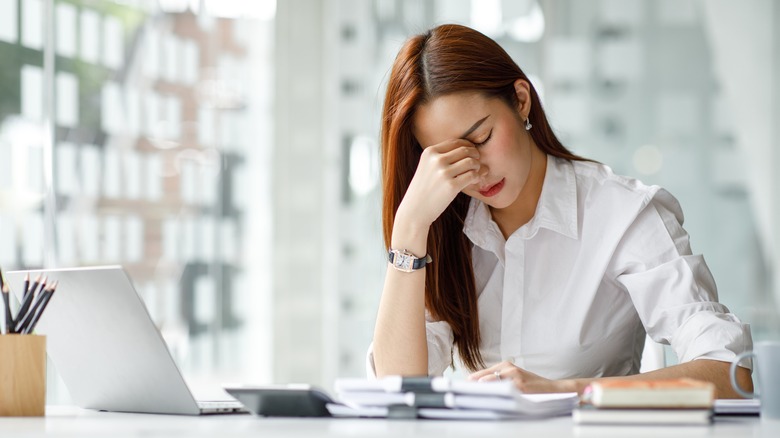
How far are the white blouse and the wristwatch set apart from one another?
0.18 m

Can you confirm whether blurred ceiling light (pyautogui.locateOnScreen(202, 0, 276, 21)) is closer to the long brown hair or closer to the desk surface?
the long brown hair

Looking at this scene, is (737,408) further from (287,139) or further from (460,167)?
(287,139)

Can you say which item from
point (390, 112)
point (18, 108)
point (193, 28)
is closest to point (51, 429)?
point (390, 112)

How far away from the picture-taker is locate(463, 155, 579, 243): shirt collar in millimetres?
1730

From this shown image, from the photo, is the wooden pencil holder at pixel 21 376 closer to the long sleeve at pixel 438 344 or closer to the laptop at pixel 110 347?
the laptop at pixel 110 347

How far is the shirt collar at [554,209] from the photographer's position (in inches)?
68.1

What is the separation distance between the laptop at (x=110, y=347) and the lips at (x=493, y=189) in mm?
630

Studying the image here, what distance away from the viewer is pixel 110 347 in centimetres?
128

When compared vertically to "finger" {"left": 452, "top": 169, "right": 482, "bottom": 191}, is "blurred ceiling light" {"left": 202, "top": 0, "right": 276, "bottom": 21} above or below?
above

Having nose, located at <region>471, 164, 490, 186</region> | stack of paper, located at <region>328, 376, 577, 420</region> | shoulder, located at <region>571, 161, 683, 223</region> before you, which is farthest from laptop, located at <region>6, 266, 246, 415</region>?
shoulder, located at <region>571, 161, 683, 223</region>

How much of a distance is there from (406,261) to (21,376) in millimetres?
669

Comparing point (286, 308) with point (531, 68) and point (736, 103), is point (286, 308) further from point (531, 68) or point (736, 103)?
point (736, 103)

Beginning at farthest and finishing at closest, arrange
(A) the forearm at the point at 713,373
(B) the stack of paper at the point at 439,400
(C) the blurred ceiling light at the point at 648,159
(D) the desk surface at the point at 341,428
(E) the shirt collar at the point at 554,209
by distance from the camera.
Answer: (C) the blurred ceiling light at the point at 648,159 → (E) the shirt collar at the point at 554,209 → (A) the forearm at the point at 713,373 → (B) the stack of paper at the point at 439,400 → (D) the desk surface at the point at 341,428

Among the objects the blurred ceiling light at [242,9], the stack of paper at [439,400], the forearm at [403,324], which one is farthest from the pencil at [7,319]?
the blurred ceiling light at [242,9]
